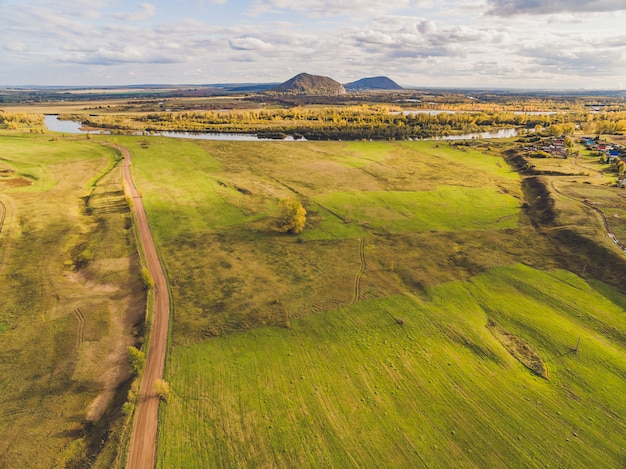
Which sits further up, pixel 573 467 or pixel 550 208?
pixel 550 208

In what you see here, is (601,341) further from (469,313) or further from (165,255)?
(165,255)

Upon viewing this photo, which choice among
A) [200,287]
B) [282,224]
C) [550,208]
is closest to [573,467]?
[200,287]

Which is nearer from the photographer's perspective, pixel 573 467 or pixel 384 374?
pixel 573 467

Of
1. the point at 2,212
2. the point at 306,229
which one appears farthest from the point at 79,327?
the point at 2,212

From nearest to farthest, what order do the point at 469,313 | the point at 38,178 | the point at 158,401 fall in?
the point at 158,401
the point at 469,313
the point at 38,178

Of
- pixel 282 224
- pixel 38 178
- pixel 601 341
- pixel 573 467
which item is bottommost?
pixel 573 467

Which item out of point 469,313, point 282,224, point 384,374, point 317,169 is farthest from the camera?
point 317,169
